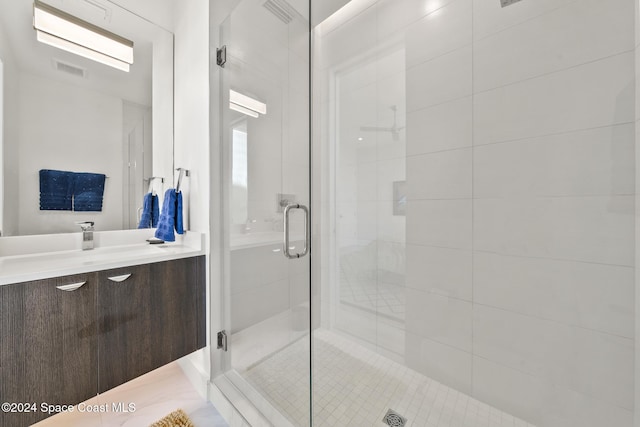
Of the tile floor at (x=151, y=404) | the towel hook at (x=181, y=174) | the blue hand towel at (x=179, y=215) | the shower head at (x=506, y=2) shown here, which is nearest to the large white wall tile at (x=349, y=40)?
the shower head at (x=506, y=2)

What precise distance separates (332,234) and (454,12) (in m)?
1.20

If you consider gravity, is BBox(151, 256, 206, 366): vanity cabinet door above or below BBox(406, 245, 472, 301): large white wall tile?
below

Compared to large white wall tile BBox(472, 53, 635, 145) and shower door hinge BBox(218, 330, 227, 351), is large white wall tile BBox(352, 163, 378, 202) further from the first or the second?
shower door hinge BBox(218, 330, 227, 351)

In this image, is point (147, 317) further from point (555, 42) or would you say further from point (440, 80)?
point (555, 42)

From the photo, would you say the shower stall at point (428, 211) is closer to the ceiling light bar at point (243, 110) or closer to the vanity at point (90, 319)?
the ceiling light bar at point (243, 110)

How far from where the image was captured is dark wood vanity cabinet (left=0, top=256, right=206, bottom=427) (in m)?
0.95

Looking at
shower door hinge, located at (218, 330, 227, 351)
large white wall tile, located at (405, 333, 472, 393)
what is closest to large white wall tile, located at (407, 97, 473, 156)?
large white wall tile, located at (405, 333, 472, 393)

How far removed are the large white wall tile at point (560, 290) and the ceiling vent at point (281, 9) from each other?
1.48 meters

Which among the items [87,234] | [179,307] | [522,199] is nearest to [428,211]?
[522,199]

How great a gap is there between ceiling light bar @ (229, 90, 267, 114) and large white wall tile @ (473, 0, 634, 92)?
3.34 ft

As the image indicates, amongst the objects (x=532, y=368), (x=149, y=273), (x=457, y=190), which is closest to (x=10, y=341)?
(x=149, y=273)

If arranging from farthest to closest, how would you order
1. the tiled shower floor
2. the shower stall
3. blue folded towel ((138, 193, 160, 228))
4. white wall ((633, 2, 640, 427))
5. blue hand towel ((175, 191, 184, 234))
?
blue folded towel ((138, 193, 160, 228)) → blue hand towel ((175, 191, 184, 234)) → the tiled shower floor → the shower stall → white wall ((633, 2, 640, 427))

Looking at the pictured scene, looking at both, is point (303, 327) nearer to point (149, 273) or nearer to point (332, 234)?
point (332, 234)

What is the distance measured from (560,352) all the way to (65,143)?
2.54 m
